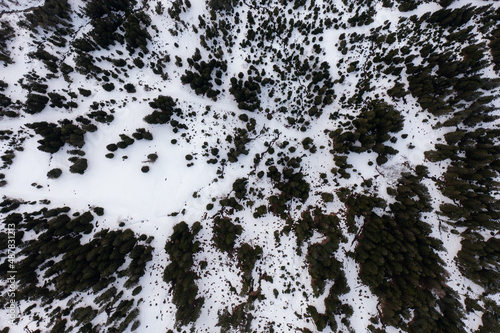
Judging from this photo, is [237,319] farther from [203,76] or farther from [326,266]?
[203,76]

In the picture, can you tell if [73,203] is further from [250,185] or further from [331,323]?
[331,323]

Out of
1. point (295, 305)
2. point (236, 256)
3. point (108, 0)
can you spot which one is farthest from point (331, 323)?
point (108, 0)

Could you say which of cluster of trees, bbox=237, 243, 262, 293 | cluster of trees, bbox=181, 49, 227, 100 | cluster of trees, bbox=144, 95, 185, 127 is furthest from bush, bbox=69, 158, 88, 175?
cluster of trees, bbox=237, 243, 262, 293

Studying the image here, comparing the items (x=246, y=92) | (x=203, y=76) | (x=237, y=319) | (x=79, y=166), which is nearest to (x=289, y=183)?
(x=246, y=92)

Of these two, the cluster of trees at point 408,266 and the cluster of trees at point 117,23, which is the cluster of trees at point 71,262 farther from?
the cluster of trees at point 408,266

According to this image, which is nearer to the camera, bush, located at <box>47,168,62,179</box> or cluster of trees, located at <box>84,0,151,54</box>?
bush, located at <box>47,168,62,179</box>

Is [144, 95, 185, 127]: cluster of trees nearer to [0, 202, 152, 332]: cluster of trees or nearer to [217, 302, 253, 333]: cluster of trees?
[0, 202, 152, 332]: cluster of trees
